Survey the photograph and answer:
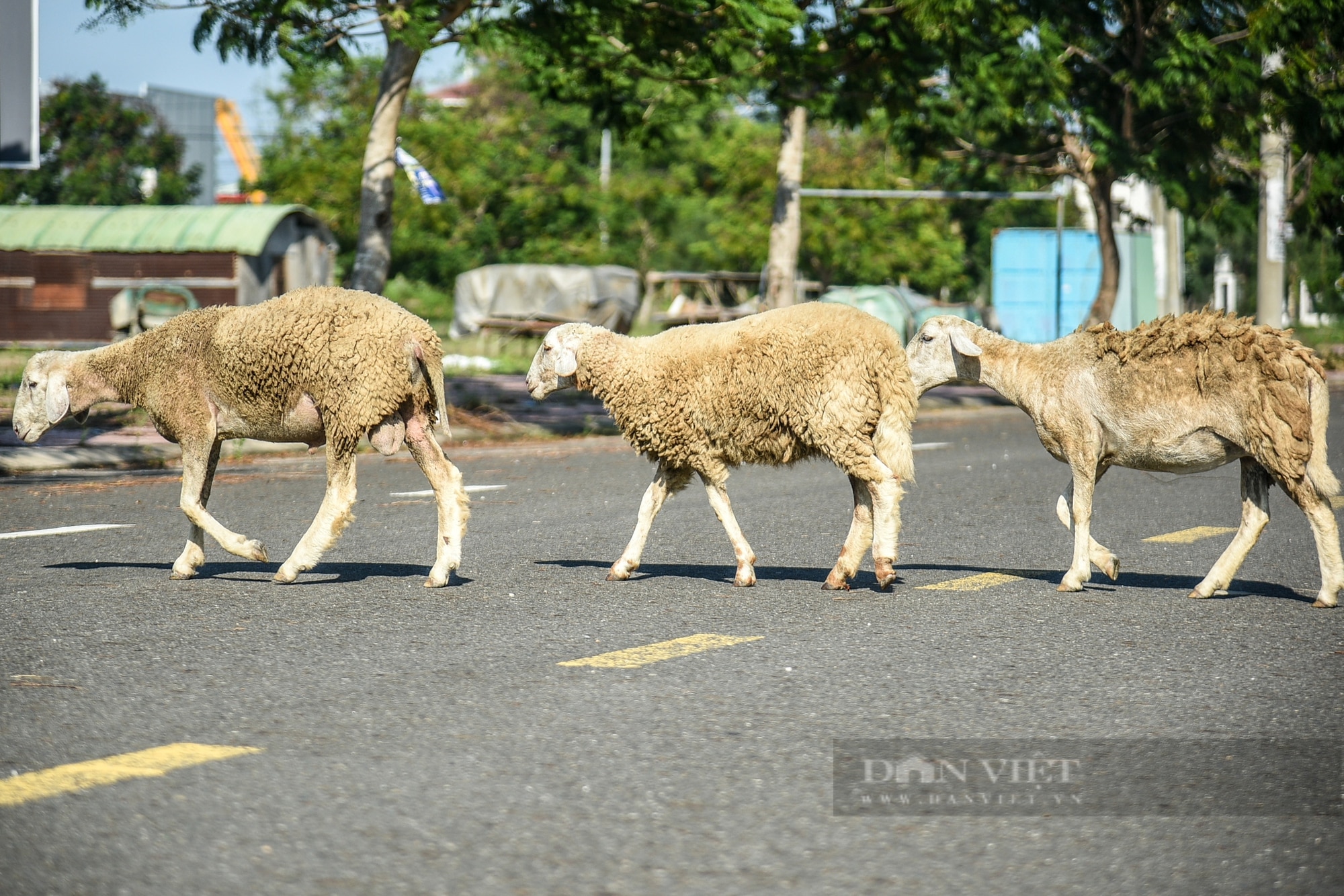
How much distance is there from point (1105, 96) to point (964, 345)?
16.4 meters

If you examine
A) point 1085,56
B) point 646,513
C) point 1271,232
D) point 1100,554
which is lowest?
point 1100,554

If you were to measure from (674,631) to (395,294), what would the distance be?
1912 inches

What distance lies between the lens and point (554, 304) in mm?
41375

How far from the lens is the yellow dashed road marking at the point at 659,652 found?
17.4ft

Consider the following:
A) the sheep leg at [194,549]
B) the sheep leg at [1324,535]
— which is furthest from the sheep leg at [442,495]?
the sheep leg at [1324,535]

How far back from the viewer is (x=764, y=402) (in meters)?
7.04

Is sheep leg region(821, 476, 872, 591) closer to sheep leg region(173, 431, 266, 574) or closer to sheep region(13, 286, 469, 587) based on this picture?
Answer: sheep region(13, 286, 469, 587)

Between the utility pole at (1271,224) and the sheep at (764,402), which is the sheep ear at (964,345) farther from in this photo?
the utility pole at (1271,224)

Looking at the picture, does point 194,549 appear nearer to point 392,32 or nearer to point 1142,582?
point 1142,582

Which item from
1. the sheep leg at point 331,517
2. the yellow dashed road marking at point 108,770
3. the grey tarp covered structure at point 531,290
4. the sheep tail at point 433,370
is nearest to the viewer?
the yellow dashed road marking at point 108,770

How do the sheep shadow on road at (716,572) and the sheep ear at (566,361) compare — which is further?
the sheep ear at (566,361)

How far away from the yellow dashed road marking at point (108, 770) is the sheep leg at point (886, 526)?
3.34 m

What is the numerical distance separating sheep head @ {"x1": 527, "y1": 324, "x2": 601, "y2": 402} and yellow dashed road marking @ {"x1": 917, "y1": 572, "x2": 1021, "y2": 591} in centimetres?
197

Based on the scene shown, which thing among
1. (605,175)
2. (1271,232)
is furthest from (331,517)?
(605,175)
